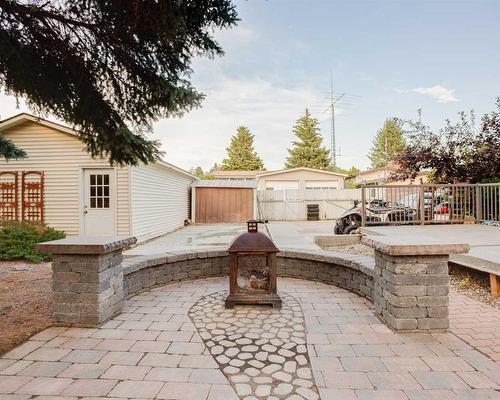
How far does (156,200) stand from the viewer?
32.2ft

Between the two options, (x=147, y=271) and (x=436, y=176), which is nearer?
(x=147, y=271)

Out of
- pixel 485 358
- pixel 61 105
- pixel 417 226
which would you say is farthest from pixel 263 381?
pixel 417 226

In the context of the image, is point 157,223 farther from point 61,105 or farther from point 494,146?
point 494,146

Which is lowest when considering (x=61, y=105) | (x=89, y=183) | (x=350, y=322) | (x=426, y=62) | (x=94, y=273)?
(x=350, y=322)

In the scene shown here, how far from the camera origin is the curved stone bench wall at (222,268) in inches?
143

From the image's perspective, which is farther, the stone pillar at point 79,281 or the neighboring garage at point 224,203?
the neighboring garage at point 224,203

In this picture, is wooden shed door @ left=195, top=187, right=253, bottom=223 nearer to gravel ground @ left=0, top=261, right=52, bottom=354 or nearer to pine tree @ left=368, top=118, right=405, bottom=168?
gravel ground @ left=0, top=261, right=52, bottom=354

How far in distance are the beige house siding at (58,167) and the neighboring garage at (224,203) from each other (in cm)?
658

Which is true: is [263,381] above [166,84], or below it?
below

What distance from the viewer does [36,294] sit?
370 centimetres

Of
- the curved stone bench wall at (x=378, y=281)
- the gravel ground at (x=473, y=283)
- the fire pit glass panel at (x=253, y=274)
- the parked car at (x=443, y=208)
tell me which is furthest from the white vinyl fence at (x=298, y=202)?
the curved stone bench wall at (x=378, y=281)

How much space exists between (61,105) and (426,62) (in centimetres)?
1108

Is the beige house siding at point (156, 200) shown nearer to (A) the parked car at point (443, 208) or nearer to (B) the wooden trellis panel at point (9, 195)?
(B) the wooden trellis panel at point (9, 195)

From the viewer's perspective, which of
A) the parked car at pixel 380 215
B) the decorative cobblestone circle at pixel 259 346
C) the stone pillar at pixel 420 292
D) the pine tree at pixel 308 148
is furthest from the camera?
the pine tree at pixel 308 148
